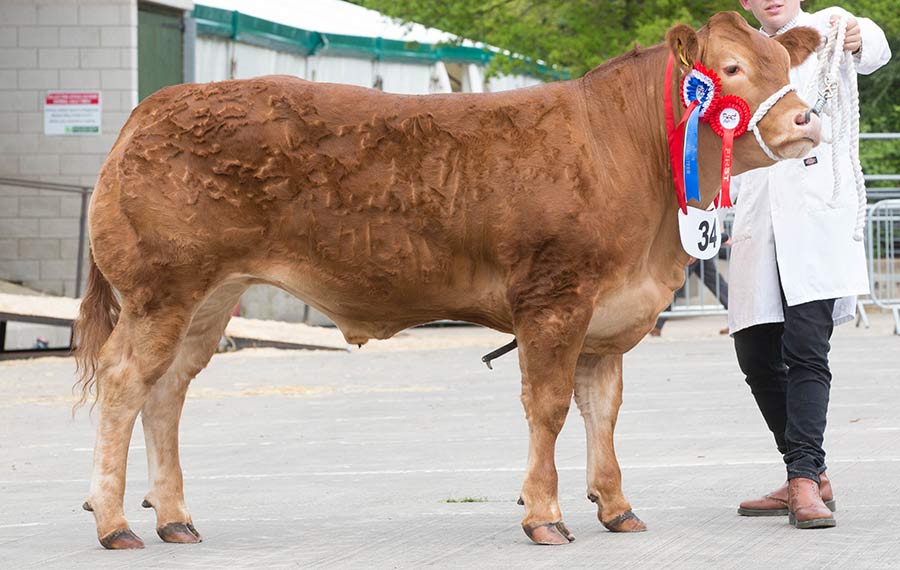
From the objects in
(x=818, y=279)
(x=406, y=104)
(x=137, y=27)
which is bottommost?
(x=818, y=279)

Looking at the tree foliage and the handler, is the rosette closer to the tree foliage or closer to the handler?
the handler

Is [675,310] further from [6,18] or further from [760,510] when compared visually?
[760,510]

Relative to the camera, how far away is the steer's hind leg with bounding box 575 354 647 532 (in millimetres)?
6996

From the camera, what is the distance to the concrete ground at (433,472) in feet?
21.5

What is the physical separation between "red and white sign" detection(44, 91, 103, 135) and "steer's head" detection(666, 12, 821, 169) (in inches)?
671

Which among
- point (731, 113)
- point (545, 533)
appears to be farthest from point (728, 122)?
point (545, 533)

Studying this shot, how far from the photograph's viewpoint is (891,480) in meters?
8.18

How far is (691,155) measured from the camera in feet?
22.6

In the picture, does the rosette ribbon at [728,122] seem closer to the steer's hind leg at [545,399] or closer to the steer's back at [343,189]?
the steer's back at [343,189]

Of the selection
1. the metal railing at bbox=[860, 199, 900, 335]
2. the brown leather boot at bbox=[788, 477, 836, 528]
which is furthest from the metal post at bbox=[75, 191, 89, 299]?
the brown leather boot at bbox=[788, 477, 836, 528]

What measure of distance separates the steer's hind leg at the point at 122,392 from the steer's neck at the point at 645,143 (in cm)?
188

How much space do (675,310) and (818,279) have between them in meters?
13.2

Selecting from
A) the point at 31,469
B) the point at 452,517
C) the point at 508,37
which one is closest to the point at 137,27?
the point at 508,37

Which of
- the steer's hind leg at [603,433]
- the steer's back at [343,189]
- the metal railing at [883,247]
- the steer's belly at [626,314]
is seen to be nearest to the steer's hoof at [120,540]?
the steer's back at [343,189]
